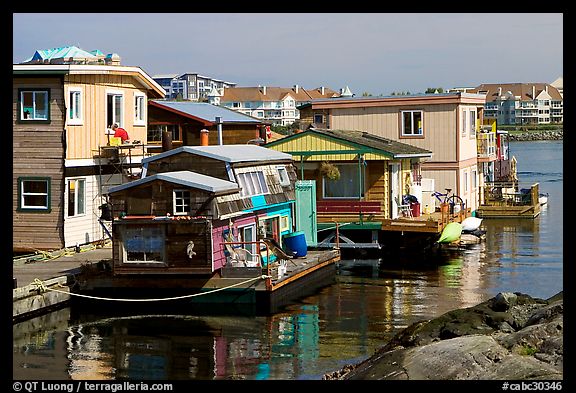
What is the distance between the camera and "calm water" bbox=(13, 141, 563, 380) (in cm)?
1708

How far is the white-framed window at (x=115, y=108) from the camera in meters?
30.4

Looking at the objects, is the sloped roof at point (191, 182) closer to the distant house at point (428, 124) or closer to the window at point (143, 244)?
the window at point (143, 244)

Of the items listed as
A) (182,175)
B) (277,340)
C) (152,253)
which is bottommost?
(277,340)

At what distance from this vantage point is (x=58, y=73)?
1081 inches

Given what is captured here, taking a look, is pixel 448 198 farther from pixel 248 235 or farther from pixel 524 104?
pixel 524 104

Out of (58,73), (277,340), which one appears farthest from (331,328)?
(58,73)

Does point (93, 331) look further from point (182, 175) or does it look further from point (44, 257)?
point (44, 257)

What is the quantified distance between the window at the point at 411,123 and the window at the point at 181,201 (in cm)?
1793

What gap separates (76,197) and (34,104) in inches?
121

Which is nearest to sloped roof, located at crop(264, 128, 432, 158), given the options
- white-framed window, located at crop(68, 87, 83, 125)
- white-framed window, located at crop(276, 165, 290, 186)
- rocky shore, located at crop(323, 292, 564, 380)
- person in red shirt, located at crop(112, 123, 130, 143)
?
white-framed window, located at crop(276, 165, 290, 186)

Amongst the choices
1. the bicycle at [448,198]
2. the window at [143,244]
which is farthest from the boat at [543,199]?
the window at [143,244]

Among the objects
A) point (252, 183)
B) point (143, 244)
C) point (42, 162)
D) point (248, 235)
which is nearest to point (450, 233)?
point (252, 183)
